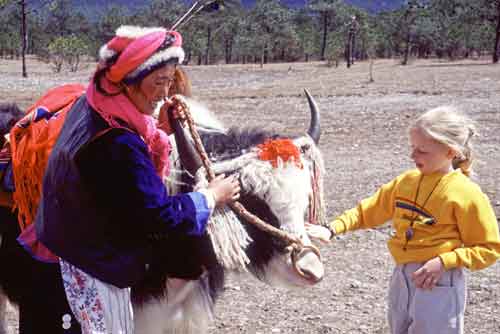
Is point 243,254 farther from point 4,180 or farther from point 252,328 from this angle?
point 252,328

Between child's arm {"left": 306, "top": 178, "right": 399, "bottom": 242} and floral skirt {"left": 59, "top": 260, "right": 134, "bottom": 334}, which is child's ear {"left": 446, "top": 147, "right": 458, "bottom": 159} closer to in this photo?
child's arm {"left": 306, "top": 178, "right": 399, "bottom": 242}

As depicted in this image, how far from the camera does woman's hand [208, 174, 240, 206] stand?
227 centimetres

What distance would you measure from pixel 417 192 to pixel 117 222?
125 centimetres

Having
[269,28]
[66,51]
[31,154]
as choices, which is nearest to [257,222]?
[31,154]

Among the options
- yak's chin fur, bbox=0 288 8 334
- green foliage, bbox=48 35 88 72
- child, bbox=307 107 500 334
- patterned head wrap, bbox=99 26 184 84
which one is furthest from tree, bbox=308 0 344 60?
patterned head wrap, bbox=99 26 184 84

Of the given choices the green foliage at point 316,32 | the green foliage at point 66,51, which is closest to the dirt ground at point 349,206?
the green foliage at point 66,51

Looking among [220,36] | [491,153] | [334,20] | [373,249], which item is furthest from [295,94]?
[334,20]

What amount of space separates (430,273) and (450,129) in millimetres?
573

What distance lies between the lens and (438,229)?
8.43 feet

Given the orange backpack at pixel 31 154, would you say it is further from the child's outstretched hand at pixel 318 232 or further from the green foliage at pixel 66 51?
the green foliage at pixel 66 51

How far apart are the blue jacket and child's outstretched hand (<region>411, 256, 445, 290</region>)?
0.92 meters

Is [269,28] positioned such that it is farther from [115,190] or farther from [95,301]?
[115,190]

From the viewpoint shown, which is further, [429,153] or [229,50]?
[229,50]

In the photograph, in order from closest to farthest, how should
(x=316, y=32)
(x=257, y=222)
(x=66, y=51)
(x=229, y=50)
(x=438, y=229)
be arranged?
(x=257, y=222), (x=438, y=229), (x=66, y=51), (x=229, y=50), (x=316, y=32)
